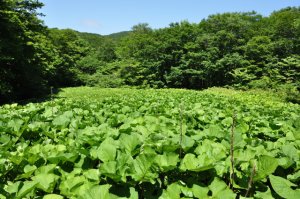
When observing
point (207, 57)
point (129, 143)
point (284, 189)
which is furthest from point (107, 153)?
point (207, 57)

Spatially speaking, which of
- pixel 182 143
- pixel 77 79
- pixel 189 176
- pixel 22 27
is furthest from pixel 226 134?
pixel 77 79

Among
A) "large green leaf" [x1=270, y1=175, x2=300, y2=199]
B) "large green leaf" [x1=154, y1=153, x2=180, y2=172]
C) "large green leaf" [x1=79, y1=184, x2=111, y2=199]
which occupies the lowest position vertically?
"large green leaf" [x1=270, y1=175, x2=300, y2=199]

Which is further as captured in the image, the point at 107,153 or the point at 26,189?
the point at 107,153

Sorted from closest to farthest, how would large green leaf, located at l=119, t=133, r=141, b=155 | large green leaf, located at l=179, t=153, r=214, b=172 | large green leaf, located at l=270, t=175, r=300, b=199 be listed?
large green leaf, located at l=270, t=175, r=300, b=199 → large green leaf, located at l=179, t=153, r=214, b=172 → large green leaf, located at l=119, t=133, r=141, b=155

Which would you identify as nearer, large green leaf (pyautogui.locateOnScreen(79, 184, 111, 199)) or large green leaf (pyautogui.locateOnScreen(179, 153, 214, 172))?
large green leaf (pyautogui.locateOnScreen(79, 184, 111, 199))

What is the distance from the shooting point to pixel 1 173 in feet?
7.22

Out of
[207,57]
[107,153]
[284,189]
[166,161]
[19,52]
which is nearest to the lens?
[284,189]

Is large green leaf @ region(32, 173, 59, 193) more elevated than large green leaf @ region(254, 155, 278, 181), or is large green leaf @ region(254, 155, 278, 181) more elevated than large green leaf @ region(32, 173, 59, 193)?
large green leaf @ region(254, 155, 278, 181)

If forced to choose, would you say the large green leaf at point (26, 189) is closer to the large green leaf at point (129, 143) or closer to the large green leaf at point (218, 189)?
the large green leaf at point (129, 143)

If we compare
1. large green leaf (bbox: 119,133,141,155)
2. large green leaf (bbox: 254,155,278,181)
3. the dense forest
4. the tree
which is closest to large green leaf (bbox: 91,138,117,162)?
large green leaf (bbox: 119,133,141,155)

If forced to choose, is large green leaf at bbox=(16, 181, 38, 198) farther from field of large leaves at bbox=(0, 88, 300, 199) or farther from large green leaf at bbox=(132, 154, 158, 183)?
large green leaf at bbox=(132, 154, 158, 183)

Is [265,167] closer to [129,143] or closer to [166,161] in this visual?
[166,161]

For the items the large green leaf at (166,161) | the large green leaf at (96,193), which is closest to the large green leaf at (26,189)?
the large green leaf at (96,193)

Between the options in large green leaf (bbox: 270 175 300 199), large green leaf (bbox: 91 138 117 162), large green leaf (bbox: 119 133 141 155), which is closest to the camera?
large green leaf (bbox: 270 175 300 199)
